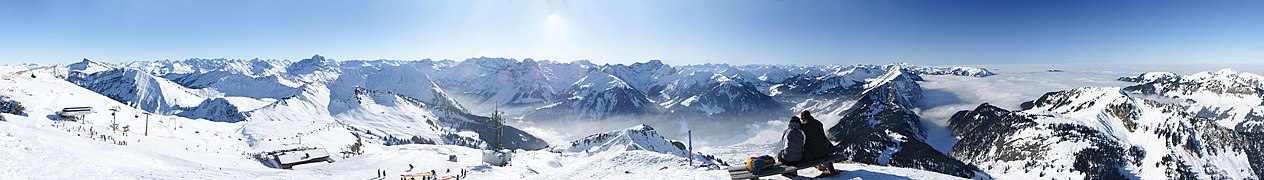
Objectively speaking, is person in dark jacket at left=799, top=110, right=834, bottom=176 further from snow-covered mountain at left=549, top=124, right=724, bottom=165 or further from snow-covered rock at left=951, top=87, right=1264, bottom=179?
snow-covered rock at left=951, top=87, right=1264, bottom=179

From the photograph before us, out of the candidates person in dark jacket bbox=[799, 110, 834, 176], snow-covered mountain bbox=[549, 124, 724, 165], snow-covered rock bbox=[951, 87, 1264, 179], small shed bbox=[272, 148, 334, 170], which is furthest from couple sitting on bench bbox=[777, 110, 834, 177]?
snow-covered rock bbox=[951, 87, 1264, 179]

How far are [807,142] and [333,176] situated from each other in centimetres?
3664

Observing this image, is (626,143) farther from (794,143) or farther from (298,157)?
(794,143)

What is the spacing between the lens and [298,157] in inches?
2484

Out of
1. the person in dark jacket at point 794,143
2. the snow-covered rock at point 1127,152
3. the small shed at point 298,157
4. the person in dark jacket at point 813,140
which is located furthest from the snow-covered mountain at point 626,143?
the person in dark jacket at point 813,140

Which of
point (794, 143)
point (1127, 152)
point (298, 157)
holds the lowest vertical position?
point (1127, 152)

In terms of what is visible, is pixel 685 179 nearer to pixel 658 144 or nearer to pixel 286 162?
pixel 286 162

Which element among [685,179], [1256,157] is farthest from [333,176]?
[1256,157]

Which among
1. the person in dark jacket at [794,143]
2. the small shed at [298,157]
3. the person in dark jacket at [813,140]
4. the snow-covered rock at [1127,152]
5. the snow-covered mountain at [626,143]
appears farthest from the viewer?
the snow-covered mountain at [626,143]

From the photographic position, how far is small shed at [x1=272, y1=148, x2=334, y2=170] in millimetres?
59638

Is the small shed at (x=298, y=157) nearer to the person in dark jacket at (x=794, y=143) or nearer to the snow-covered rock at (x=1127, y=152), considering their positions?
the person in dark jacket at (x=794, y=143)

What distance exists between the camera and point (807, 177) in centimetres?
1455

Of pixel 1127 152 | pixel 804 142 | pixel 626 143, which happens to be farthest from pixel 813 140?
pixel 1127 152

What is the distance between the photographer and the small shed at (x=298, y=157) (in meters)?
59.6
